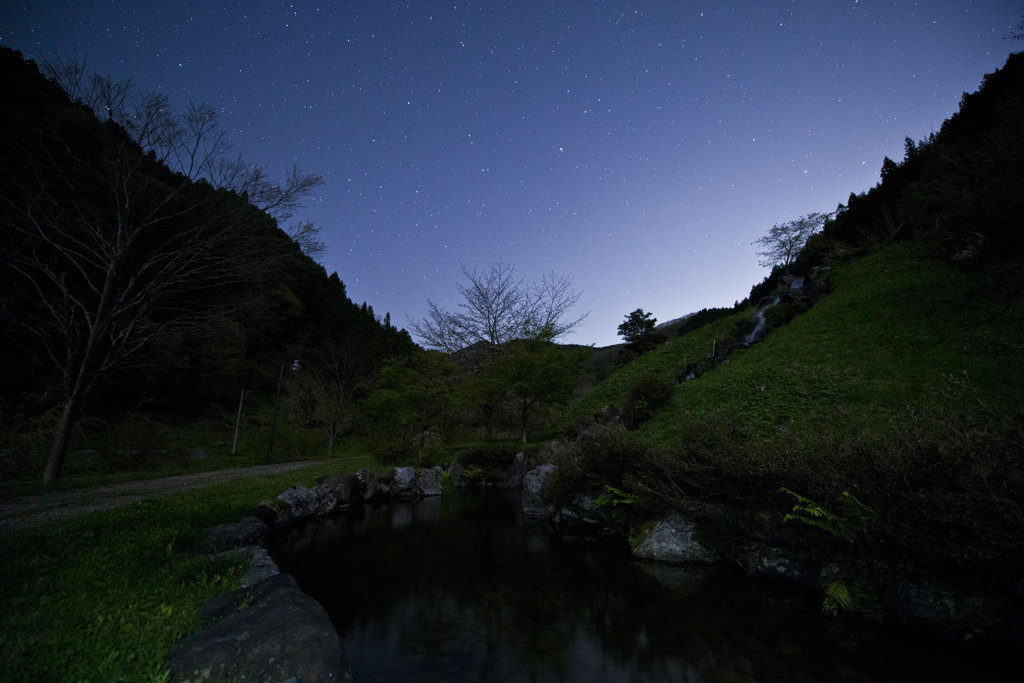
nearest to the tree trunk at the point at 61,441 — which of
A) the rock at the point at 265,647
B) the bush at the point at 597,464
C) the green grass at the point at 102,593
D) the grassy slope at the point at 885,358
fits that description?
the green grass at the point at 102,593

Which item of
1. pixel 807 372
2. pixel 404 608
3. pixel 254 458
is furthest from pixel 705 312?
pixel 404 608

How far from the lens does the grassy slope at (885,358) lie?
9.85 metres

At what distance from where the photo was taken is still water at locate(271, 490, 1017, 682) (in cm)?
454

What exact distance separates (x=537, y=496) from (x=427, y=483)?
694 centimetres

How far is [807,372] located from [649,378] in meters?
5.64

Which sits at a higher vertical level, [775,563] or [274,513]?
[775,563]

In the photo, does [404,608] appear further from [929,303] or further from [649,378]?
[929,303]

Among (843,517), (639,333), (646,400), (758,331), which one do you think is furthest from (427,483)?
(639,333)

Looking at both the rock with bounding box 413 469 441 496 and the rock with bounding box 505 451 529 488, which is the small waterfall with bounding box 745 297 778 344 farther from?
the rock with bounding box 413 469 441 496

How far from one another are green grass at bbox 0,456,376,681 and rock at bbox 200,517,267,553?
8.1 inches

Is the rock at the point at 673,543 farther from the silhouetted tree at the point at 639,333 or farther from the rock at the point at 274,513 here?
the silhouetted tree at the point at 639,333

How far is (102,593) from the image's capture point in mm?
4402

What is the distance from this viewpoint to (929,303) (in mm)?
15102

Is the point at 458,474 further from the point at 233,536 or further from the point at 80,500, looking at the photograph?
the point at 80,500
